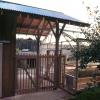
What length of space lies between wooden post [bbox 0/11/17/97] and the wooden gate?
1.05 ft

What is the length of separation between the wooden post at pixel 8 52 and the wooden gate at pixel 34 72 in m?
0.32

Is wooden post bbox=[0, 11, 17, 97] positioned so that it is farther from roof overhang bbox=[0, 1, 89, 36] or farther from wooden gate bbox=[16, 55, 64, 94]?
roof overhang bbox=[0, 1, 89, 36]

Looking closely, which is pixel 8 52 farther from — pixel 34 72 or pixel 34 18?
pixel 34 18

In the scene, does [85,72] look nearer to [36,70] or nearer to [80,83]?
[80,83]

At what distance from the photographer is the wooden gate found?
11641mm

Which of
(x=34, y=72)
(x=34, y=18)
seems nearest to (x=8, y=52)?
(x=34, y=72)

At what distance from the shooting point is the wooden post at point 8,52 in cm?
1102

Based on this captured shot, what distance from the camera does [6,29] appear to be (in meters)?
11.1

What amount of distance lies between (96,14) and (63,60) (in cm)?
285

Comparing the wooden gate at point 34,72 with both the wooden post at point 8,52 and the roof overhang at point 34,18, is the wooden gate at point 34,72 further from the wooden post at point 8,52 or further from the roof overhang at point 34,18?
the roof overhang at point 34,18

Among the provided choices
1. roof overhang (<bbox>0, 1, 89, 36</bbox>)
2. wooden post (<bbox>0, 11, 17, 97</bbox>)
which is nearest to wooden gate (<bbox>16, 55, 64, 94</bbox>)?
wooden post (<bbox>0, 11, 17, 97</bbox>)

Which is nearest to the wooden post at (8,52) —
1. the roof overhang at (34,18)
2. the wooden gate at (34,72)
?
the wooden gate at (34,72)

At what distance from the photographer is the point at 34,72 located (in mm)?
12258

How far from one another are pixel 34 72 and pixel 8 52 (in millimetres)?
1802
